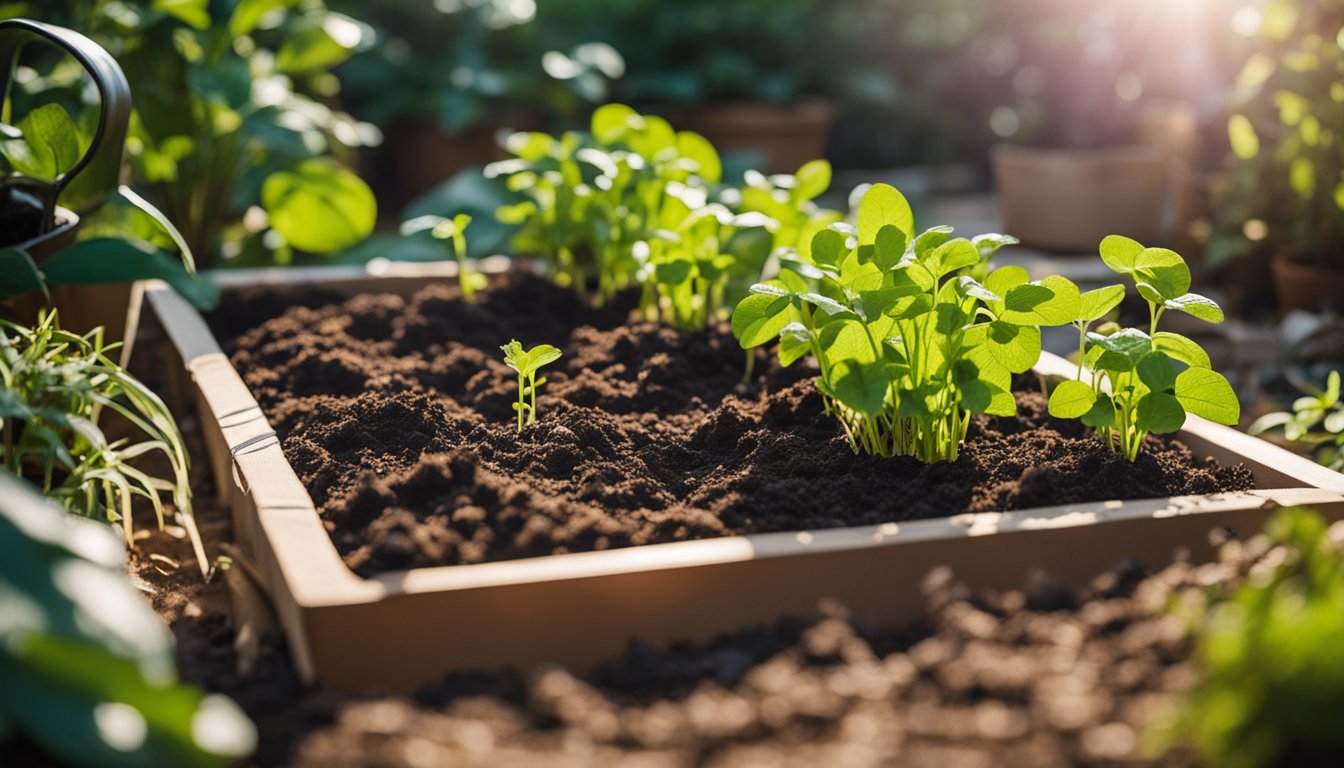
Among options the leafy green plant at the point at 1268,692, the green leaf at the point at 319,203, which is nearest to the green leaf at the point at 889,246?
the leafy green plant at the point at 1268,692

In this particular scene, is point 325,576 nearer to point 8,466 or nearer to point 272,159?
point 8,466

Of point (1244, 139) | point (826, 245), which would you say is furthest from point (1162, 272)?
point (1244, 139)

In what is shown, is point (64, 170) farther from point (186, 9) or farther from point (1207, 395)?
point (1207, 395)

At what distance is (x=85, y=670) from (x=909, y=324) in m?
1.03

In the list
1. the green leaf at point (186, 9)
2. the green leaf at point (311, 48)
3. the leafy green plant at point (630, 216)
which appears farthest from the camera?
the green leaf at point (311, 48)

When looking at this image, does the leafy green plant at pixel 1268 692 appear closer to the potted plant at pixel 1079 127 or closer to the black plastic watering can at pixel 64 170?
the black plastic watering can at pixel 64 170

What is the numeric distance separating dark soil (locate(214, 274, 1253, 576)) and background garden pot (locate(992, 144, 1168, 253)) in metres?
2.13

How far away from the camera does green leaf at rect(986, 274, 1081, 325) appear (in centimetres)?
145

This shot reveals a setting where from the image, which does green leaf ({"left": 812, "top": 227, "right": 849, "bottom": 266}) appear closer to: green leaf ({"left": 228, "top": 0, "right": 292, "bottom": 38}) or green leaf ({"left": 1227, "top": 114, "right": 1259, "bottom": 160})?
green leaf ({"left": 1227, "top": 114, "right": 1259, "bottom": 160})

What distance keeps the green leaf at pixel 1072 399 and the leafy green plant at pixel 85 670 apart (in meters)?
1.08

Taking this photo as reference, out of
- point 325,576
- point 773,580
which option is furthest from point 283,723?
point 773,580

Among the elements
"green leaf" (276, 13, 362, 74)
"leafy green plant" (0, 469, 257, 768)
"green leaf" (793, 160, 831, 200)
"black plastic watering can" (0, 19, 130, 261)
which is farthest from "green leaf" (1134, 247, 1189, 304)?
"green leaf" (276, 13, 362, 74)

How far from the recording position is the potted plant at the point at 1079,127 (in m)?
3.87

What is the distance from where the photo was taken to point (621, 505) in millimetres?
1454
